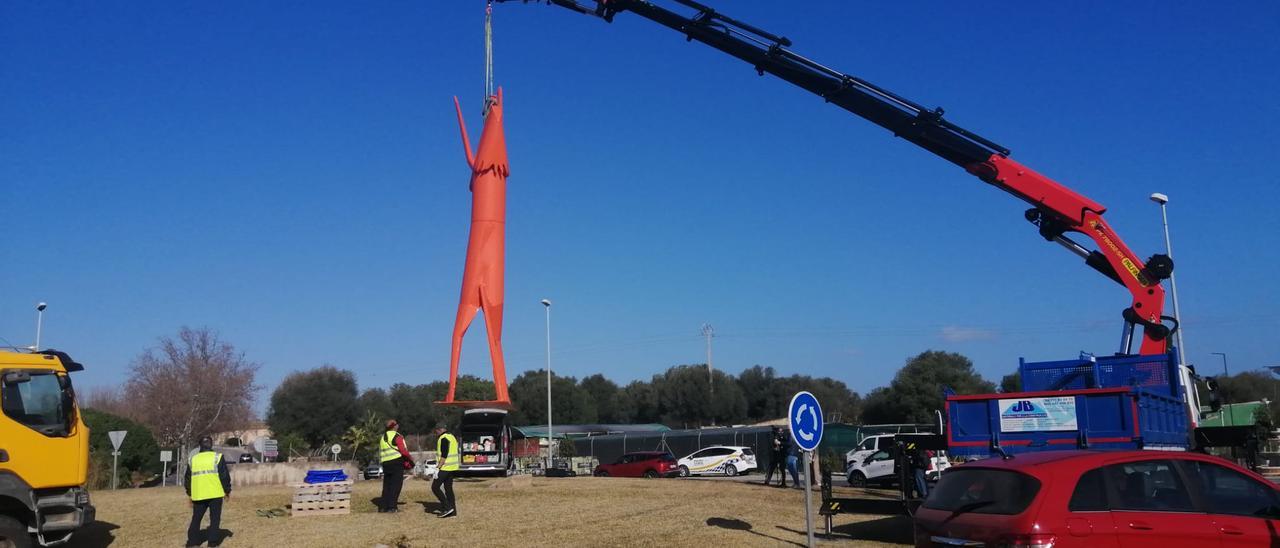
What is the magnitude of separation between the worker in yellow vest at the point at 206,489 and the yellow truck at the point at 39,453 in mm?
1217

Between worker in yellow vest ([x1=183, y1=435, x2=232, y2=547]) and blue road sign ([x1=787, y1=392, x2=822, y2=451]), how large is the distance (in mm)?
7499

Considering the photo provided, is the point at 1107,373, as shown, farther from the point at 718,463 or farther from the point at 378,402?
the point at 378,402

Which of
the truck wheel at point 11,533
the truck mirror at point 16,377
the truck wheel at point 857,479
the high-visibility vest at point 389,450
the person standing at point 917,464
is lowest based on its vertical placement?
the truck wheel at point 857,479

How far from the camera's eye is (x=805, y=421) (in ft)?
36.4

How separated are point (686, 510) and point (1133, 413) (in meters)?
6.98

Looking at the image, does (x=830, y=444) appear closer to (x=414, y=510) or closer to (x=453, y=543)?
(x=414, y=510)

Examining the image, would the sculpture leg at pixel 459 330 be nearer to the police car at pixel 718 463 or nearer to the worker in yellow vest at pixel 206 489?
the worker in yellow vest at pixel 206 489

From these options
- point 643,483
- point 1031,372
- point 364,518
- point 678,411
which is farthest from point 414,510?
point 678,411

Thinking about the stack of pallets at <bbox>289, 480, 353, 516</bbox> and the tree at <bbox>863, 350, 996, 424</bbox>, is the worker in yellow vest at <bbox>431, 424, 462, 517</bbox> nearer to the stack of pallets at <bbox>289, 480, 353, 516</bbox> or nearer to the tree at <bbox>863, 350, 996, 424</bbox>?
the stack of pallets at <bbox>289, 480, 353, 516</bbox>

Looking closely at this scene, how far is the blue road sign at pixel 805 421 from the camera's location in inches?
428

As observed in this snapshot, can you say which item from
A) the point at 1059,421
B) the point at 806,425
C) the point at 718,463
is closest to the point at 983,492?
the point at 806,425

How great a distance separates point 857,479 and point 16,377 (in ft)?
76.5

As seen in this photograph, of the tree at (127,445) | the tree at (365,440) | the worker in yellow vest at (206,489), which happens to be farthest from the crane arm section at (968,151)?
the tree at (365,440)

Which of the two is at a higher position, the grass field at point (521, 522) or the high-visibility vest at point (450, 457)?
the high-visibility vest at point (450, 457)
